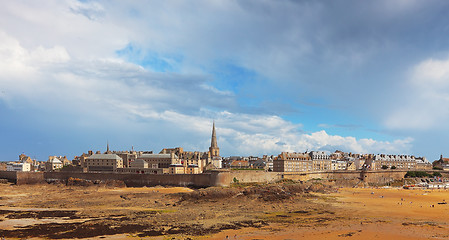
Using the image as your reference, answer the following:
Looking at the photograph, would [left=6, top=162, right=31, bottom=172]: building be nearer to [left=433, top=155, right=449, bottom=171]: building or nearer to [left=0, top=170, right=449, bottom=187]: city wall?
[left=0, top=170, right=449, bottom=187]: city wall

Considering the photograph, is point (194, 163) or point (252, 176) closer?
point (252, 176)

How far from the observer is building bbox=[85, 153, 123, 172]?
10296cm

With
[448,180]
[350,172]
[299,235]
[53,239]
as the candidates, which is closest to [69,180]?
[53,239]

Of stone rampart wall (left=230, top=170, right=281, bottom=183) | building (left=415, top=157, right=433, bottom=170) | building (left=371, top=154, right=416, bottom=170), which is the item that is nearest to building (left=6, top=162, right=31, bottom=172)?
stone rampart wall (left=230, top=170, right=281, bottom=183)

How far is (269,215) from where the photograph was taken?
126 feet

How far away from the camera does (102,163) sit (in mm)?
103875

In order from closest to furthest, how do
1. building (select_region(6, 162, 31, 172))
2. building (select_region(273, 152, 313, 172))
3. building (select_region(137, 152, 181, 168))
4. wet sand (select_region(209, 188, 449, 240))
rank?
wet sand (select_region(209, 188, 449, 240))
building (select_region(273, 152, 313, 172))
building (select_region(137, 152, 181, 168))
building (select_region(6, 162, 31, 172))

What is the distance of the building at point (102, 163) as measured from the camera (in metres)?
103

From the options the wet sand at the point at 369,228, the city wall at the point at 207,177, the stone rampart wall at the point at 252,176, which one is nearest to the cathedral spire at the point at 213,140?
the city wall at the point at 207,177

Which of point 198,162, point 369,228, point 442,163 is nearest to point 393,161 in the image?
point 442,163

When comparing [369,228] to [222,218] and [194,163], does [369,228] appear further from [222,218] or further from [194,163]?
[194,163]

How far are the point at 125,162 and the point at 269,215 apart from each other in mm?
87345

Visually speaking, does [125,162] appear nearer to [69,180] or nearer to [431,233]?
[69,180]

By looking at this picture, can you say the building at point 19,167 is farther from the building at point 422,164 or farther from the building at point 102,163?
the building at point 422,164
